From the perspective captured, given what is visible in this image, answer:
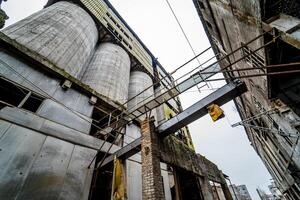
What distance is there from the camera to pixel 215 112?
5.23m

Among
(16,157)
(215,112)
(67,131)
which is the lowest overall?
(16,157)

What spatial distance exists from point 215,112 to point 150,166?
2957mm

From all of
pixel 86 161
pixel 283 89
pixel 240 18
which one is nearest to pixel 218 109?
pixel 283 89

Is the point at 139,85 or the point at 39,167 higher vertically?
the point at 139,85

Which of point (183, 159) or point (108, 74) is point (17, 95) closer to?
point (108, 74)

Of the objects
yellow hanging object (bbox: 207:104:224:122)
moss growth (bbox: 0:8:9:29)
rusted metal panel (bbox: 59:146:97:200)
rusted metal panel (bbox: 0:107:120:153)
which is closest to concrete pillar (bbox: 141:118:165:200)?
yellow hanging object (bbox: 207:104:224:122)

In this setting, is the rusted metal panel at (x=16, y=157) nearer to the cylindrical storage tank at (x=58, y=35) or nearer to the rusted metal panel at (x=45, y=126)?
the rusted metal panel at (x=45, y=126)

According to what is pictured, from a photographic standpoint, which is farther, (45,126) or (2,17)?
(2,17)

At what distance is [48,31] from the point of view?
861 centimetres

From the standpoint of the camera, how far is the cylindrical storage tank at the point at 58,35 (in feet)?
25.0

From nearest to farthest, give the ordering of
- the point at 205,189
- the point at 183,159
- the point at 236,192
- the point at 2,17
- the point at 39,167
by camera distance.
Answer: the point at 39,167 < the point at 183,159 < the point at 205,189 < the point at 2,17 < the point at 236,192

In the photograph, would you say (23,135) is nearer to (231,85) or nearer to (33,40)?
(33,40)

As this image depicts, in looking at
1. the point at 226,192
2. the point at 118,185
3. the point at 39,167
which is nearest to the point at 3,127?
the point at 39,167

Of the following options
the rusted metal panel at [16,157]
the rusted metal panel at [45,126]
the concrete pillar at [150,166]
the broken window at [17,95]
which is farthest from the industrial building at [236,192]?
the broken window at [17,95]
